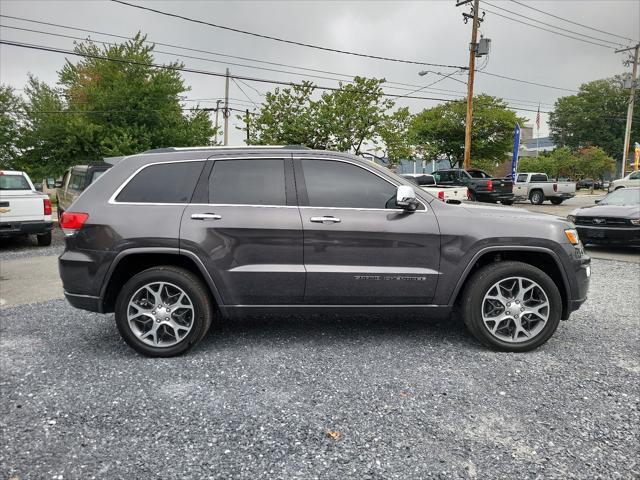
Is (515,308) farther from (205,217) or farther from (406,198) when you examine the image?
(205,217)

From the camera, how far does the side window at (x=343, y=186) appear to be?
3943 mm

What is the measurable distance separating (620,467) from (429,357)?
1.62 meters

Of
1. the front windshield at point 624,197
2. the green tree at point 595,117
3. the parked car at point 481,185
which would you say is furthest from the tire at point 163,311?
the green tree at point 595,117

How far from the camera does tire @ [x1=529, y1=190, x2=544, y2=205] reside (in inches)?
990

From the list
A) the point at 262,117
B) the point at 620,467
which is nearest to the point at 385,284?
the point at 620,467

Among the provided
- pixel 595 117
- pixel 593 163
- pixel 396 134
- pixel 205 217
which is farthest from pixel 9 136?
pixel 595 117

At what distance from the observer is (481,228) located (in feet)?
12.9

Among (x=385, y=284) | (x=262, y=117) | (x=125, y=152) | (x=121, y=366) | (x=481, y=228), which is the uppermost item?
(x=262, y=117)

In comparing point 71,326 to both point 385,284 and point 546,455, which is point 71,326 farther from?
point 546,455

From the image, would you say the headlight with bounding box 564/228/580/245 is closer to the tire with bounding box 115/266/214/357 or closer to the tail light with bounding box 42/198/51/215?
the tire with bounding box 115/266/214/357

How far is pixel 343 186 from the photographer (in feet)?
13.1

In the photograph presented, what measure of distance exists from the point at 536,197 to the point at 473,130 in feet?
59.5

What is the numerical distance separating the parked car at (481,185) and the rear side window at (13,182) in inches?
669

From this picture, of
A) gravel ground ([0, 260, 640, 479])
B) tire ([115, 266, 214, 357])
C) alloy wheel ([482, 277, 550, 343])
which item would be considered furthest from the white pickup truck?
alloy wheel ([482, 277, 550, 343])
